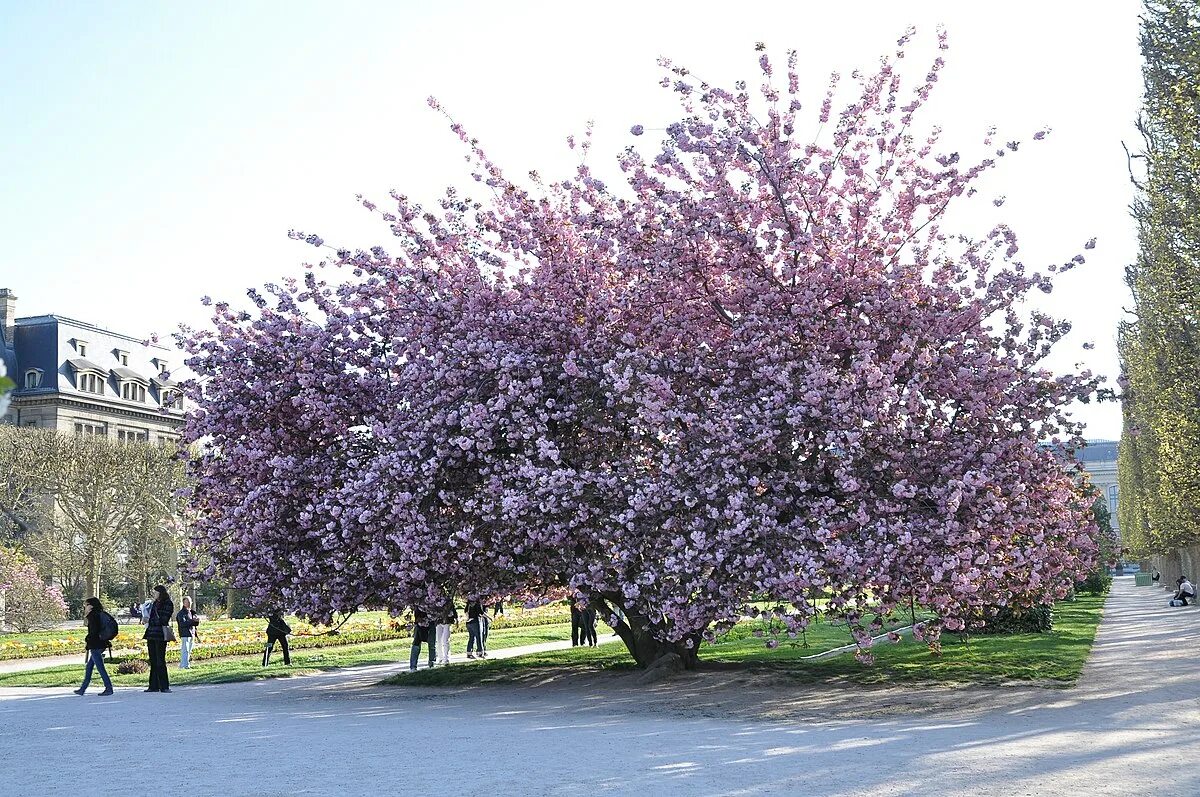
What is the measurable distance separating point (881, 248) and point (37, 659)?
25.4 metres

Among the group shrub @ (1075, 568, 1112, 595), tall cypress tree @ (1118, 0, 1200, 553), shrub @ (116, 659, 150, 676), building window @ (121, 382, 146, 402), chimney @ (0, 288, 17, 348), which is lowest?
shrub @ (1075, 568, 1112, 595)

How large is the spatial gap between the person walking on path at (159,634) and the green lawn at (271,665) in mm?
1937

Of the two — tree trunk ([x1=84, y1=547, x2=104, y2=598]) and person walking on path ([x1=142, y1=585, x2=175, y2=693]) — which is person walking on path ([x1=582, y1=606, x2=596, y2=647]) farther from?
tree trunk ([x1=84, y1=547, x2=104, y2=598])

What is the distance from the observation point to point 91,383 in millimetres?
86375

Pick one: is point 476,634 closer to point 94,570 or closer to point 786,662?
point 786,662

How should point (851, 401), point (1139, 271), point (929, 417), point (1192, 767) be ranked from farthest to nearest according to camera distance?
point (1139, 271)
point (929, 417)
point (851, 401)
point (1192, 767)

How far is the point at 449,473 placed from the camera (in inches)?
760

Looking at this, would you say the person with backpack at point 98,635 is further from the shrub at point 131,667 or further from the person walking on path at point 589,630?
the person walking on path at point 589,630

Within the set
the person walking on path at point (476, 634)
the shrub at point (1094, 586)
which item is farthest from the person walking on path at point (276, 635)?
the shrub at point (1094, 586)

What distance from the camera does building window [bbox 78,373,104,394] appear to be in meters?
85.4

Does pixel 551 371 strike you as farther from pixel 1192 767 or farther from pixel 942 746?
pixel 1192 767

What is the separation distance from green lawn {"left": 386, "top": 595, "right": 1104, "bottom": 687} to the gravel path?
1242mm

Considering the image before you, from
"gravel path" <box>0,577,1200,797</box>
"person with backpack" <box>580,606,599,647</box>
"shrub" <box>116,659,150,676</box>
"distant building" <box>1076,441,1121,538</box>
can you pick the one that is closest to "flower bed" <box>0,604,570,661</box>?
"person with backpack" <box>580,606,599,647</box>

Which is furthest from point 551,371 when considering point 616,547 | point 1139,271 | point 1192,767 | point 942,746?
point 1139,271
